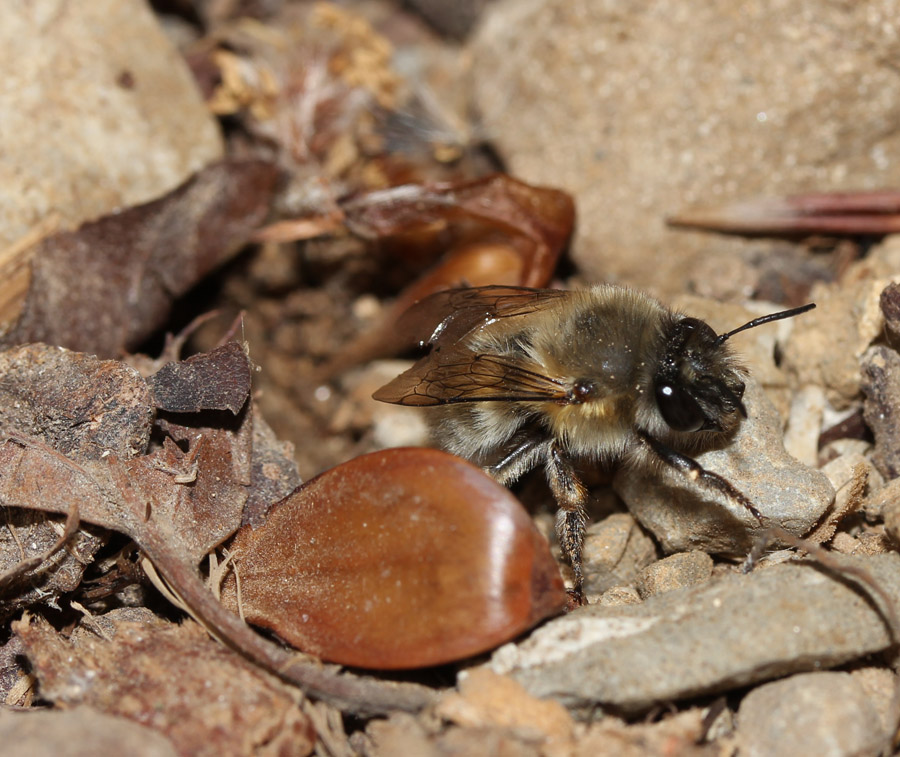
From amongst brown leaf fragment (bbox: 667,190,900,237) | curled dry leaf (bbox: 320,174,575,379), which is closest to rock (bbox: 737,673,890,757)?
curled dry leaf (bbox: 320,174,575,379)

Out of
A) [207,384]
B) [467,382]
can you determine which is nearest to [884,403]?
[467,382]

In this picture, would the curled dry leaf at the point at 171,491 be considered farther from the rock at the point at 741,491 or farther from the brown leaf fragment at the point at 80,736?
the rock at the point at 741,491

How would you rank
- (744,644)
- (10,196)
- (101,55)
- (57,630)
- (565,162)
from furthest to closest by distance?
(565,162) < (101,55) < (10,196) < (57,630) < (744,644)

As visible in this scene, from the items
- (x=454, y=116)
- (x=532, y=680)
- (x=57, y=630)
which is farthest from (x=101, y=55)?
(x=532, y=680)

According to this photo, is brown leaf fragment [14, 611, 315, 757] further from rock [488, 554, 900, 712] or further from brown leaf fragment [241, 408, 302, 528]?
rock [488, 554, 900, 712]

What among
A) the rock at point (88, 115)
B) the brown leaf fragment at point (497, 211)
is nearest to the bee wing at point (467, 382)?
the brown leaf fragment at point (497, 211)

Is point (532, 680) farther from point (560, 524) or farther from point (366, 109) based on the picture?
point (366, 109)

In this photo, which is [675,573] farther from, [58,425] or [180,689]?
[58,425]

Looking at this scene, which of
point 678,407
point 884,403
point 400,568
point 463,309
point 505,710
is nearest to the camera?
point 505,710
